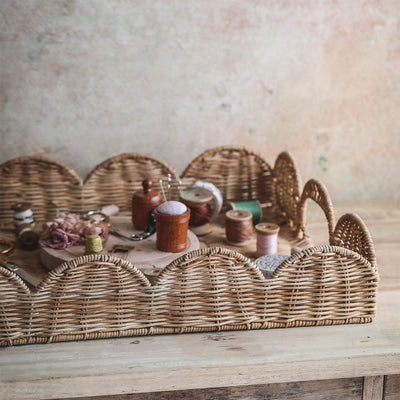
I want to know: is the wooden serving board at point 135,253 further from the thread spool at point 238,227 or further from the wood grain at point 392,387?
the wood grain at point 392,387

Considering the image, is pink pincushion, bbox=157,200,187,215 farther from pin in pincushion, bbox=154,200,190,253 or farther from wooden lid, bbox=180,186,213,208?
wooden lid, bbox=180,186,213,208

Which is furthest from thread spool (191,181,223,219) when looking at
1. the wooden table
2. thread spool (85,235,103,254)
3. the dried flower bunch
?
the wooden table

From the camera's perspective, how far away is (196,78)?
84.5 inches

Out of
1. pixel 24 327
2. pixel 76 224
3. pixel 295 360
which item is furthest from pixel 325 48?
pixel 24 327

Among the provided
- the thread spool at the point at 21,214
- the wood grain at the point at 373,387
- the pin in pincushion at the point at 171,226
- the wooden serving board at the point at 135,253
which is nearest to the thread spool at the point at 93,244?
the wooden serving board at the point at 135,253

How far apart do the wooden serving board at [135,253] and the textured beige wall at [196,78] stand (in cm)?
62

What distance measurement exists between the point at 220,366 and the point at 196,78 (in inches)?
49.7

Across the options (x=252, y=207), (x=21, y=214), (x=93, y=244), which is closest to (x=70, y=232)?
(x=93, y=244)

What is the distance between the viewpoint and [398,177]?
2.44 m

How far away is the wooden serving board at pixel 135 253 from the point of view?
5.02ft

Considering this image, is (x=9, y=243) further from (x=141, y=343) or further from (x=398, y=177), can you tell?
(x=398, y=177)

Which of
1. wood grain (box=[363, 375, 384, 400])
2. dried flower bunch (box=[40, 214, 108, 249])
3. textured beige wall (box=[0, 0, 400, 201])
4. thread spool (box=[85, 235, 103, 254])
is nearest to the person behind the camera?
wood grain (box=[363, 375, 384, 400])

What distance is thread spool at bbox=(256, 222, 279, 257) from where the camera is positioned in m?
1.64

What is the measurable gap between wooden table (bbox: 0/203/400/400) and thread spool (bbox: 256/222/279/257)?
36 centimetres
